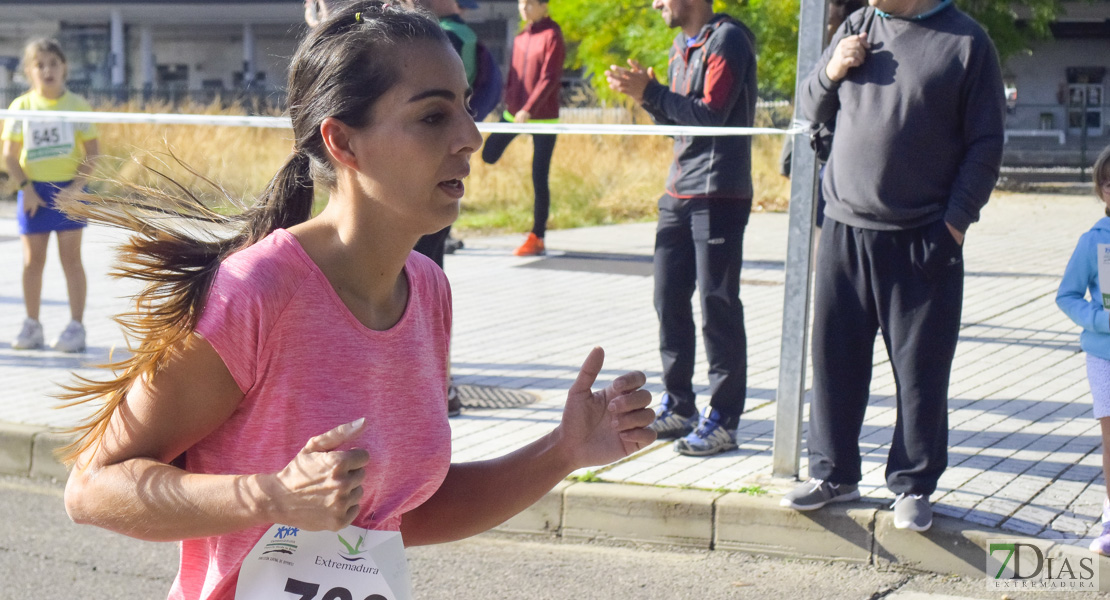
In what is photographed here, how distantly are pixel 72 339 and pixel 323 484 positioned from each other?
6696 millimetres

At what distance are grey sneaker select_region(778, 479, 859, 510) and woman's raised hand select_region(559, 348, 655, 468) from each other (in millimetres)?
2445

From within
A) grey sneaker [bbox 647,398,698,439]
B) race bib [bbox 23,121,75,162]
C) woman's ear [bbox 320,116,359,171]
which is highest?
woman's ear [bbox 320,116,359,171]

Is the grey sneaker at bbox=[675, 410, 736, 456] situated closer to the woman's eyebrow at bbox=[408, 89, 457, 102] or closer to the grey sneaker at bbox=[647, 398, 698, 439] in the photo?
the grey sneaker at bbox=[647, 398, 698, 439]

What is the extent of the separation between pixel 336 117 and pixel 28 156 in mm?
6357

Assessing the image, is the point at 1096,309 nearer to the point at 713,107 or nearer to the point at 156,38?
the point at 713,107

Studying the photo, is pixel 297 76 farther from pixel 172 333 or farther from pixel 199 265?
pixel 172 333

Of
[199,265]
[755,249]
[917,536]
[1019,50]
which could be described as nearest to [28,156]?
[917,536]

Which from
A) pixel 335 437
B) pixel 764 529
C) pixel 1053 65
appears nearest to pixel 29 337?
pixel 764 529

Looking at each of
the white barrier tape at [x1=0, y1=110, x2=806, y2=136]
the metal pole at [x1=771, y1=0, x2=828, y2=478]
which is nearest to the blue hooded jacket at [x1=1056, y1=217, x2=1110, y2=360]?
the metal pole at [x1=771, y1=0, x2=828, y2=478]

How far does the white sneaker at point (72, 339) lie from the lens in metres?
7.75

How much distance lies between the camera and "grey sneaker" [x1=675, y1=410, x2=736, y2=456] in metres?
5.43

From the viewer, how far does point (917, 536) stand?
4.41 meters

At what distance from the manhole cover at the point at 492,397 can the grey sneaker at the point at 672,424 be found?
0.96m

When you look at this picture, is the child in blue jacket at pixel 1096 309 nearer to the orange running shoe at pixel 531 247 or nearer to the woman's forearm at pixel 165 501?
the woman's forearm at pixel 165 501
